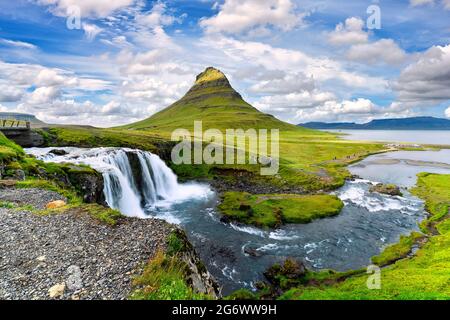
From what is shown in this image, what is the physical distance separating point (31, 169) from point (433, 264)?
153 feet

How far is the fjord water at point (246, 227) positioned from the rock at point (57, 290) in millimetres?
17900

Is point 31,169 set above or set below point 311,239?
above

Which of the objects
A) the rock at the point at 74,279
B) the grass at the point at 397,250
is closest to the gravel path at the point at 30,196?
the rock at the point at 74,279

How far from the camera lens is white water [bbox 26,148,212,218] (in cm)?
4737

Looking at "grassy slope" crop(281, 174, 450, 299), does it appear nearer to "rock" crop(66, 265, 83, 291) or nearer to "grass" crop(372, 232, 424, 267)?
"grass" crop(372, 232, 424, 267)

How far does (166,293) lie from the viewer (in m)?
12.8

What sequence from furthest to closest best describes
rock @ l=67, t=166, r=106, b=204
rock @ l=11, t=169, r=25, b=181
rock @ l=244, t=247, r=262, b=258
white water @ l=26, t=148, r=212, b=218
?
white water @ l=26, t=148, r=212, b=218 → rock @ l=67, t=166, r=106, b=204 → rock @ l=244, t=247, r=262, b=258 → rock @ l=11, t=169, r=25, b=181

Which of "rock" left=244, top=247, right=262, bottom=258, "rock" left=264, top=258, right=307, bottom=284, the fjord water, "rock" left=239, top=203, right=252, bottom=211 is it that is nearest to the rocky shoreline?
"rock" left=264, top=258, right=307, bottom=284

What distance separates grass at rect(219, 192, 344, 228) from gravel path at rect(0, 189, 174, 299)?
2978 cm

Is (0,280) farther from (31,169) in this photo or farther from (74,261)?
(31,169)

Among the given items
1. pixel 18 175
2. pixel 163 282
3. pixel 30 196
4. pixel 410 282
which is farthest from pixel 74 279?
pixel 18 175

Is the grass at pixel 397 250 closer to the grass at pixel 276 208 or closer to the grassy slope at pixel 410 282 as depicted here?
the grassy slope at pixel 410 282

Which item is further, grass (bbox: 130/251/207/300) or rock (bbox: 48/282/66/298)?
grass (bbox: 130/251/207/300)
